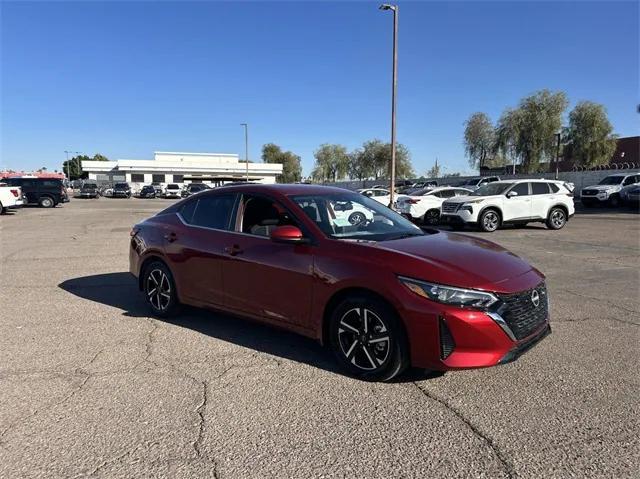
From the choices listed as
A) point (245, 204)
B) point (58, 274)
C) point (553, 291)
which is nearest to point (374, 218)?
point (245, 204)

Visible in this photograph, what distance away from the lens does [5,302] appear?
6.72 meters

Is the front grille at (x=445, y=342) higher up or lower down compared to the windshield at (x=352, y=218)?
lower down

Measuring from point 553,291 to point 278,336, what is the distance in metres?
4.45

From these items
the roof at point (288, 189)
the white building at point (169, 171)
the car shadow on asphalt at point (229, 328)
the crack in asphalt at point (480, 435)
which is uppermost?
the white building at point (169, 171)

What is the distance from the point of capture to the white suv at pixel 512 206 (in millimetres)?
16766

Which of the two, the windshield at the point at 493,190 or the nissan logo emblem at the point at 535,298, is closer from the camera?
the nissan logo emblem at the point at 535,298

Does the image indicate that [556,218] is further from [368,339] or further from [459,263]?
[368,339]

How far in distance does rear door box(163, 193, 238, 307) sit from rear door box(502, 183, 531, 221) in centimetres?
1369

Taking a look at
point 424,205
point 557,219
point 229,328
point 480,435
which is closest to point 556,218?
point 557,219

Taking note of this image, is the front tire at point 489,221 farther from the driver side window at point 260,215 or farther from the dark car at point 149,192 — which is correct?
the dark car at point 149,192

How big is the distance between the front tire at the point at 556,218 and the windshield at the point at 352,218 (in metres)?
14.1

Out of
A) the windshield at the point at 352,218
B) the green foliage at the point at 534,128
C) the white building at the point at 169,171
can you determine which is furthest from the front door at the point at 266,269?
the white building at the point at 169,171

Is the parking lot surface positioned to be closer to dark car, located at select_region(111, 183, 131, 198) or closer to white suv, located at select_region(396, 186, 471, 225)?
white suv, located at select_region(396, 186, 471, 225)

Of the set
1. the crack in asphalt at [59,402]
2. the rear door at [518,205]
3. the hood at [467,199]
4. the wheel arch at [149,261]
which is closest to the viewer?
the crack in asphalt at [59,402]
